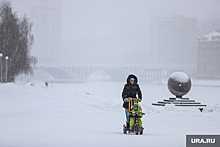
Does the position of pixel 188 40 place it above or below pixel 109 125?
above

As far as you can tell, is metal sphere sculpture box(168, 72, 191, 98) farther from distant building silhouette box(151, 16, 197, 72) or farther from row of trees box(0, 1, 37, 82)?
distant building silhouette box(151, 16, 197, 72)

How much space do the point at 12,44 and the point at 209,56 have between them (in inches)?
3719

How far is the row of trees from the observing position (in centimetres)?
3688

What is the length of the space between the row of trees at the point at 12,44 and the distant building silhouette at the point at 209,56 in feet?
294

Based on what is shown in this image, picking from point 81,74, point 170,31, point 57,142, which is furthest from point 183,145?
point 170,31

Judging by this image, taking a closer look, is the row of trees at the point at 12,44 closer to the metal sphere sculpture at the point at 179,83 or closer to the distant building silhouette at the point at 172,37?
the metal sphere sculpture at the point at 179,83

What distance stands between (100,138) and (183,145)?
176 centimetres

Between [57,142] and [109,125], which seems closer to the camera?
[57,142]

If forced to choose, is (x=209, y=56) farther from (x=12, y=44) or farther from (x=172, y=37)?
(x=12, y=44)

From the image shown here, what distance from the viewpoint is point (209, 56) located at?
400 feet

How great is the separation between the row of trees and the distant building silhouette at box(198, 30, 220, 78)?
89658 mm

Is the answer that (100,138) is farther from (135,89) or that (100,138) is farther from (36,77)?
(36,77)

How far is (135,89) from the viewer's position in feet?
27.1

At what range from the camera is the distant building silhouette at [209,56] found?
12056cm
